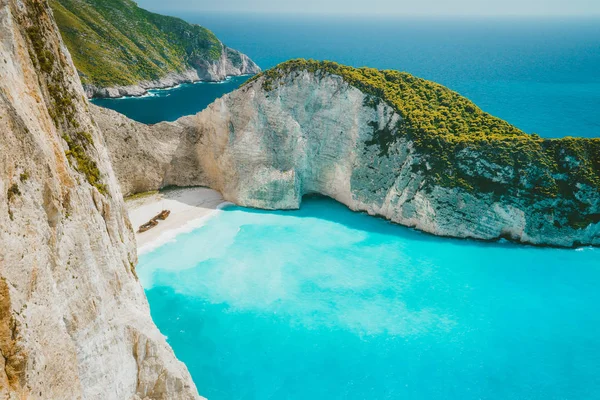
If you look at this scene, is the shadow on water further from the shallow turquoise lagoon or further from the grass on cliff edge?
the grass on cliff edge

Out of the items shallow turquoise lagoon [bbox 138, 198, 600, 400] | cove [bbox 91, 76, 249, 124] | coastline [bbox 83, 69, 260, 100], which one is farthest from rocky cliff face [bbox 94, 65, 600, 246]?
coastline [bbox 83, 69, 260, 100]

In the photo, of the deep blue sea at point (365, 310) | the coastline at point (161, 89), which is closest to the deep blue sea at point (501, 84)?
the coastline at point (161, 89)

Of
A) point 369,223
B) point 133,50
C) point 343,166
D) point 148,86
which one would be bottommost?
point 369,223

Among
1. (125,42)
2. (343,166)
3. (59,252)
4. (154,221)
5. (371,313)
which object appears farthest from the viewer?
(125,42)

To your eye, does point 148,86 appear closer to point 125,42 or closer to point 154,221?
point 125,42

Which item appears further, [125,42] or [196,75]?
[196,75]

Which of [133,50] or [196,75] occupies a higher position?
[133,50]

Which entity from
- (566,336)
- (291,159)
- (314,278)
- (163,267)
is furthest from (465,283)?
(163,267)

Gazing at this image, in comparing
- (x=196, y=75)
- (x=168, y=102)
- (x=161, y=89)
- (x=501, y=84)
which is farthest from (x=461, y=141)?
(x=196, y=75)
